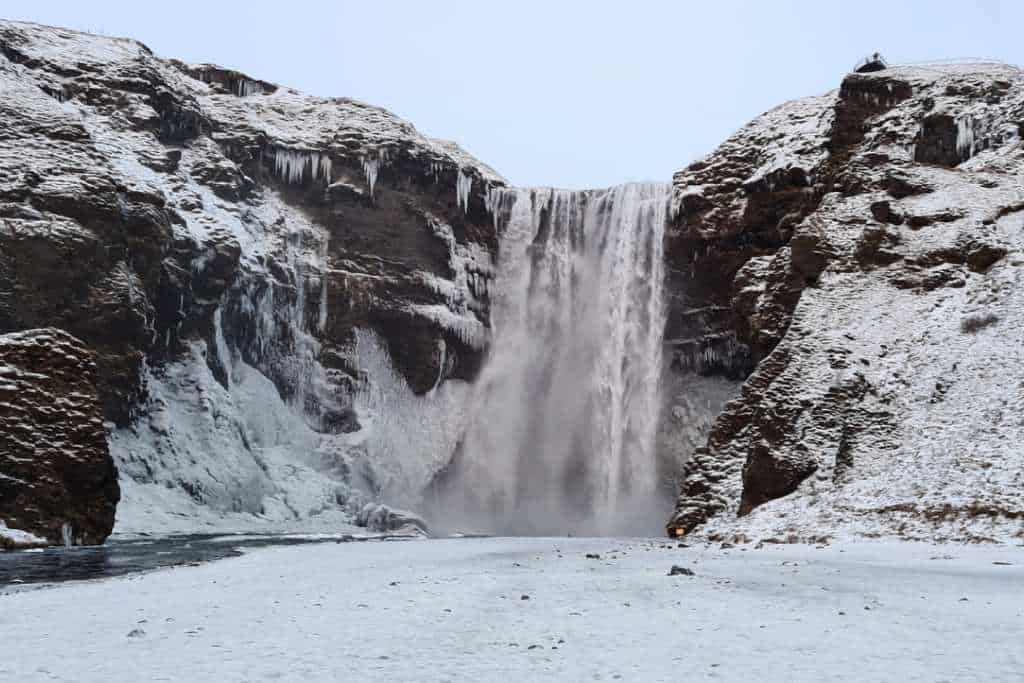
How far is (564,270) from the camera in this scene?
61188 mm

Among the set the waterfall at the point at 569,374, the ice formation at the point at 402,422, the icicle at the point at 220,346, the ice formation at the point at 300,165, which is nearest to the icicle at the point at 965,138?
the waterfall at the point at 569,374

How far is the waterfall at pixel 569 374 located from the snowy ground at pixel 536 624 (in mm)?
37861

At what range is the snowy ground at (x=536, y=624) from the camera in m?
7.87

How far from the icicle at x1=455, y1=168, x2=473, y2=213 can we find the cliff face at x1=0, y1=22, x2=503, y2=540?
105mm

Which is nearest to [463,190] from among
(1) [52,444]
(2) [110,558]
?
(1) [52,444]

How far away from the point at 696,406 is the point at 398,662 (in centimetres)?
4990

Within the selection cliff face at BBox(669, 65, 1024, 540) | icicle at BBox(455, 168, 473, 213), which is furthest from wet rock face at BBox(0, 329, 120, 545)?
icicle at BBox(455, 168, 473, 213)

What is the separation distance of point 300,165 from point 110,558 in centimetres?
4214

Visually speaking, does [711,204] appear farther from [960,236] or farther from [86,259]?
[86,259]

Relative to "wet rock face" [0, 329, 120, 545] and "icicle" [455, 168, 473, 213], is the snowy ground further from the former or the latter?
"icicle" [455, 168, 473, 213]

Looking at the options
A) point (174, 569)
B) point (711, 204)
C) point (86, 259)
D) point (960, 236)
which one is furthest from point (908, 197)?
point (86, 259)

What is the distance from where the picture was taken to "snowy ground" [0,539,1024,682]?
7.87 metres

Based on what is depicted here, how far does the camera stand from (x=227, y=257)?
56.3m

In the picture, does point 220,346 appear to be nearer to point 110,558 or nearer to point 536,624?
point 110,558
